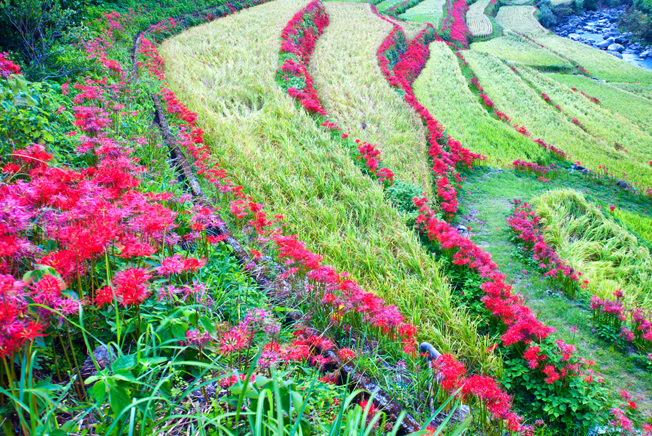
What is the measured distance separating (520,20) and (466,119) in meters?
35.8

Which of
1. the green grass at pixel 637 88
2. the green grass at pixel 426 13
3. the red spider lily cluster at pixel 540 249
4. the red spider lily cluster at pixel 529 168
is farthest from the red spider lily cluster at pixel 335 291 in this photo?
the green grass at pixel 426 13

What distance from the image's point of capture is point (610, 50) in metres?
32.5

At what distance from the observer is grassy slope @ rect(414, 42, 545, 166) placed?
30.1 feet

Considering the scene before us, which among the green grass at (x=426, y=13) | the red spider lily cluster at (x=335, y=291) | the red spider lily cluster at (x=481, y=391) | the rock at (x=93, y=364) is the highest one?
the green grass at (x=426, y=13)

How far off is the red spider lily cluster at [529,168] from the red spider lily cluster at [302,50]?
465cm

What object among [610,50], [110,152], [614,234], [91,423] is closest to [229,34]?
[110,152]

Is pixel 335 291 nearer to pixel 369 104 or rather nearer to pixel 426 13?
pixel 369 104

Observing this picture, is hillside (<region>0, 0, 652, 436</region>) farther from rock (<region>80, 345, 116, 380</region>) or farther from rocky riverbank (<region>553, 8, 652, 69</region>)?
rocky riverbank (<region>553, 8, 652, 69</region>)

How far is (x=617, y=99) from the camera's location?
17328 mm

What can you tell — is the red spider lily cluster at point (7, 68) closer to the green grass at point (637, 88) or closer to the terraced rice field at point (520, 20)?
the green grass at point (637, 88)

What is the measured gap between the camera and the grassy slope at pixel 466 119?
9.18 meters

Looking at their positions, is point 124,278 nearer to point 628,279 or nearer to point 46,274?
point 46,274

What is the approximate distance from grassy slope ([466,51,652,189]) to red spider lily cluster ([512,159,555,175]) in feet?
6.35

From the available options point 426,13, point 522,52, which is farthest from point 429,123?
point 426,13
